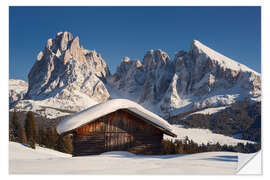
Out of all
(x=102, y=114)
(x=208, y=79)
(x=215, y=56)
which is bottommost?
(x=102, y=114)

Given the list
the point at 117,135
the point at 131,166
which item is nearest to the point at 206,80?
the point at 117,135

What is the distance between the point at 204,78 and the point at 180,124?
7970 cm

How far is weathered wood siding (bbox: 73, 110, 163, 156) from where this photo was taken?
9.38m

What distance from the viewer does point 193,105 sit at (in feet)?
591

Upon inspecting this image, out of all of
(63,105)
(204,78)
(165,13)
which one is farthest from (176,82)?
(165,13)

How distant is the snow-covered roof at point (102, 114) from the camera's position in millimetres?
8477

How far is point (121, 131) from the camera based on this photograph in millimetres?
9594

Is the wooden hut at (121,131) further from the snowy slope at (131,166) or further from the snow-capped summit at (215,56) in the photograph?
the snow-capped summit at (215,56)

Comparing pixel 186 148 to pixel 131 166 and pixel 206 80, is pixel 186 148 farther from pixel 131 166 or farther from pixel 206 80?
pixel 206 80

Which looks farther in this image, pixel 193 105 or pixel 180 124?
pixel 193 105

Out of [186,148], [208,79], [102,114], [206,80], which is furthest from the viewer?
[206,80]

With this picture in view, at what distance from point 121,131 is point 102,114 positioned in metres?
1.16

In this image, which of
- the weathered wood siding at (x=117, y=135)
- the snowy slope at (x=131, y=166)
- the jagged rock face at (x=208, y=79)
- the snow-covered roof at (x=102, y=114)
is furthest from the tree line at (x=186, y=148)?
the jagged rock face at (x=208, y=79)
